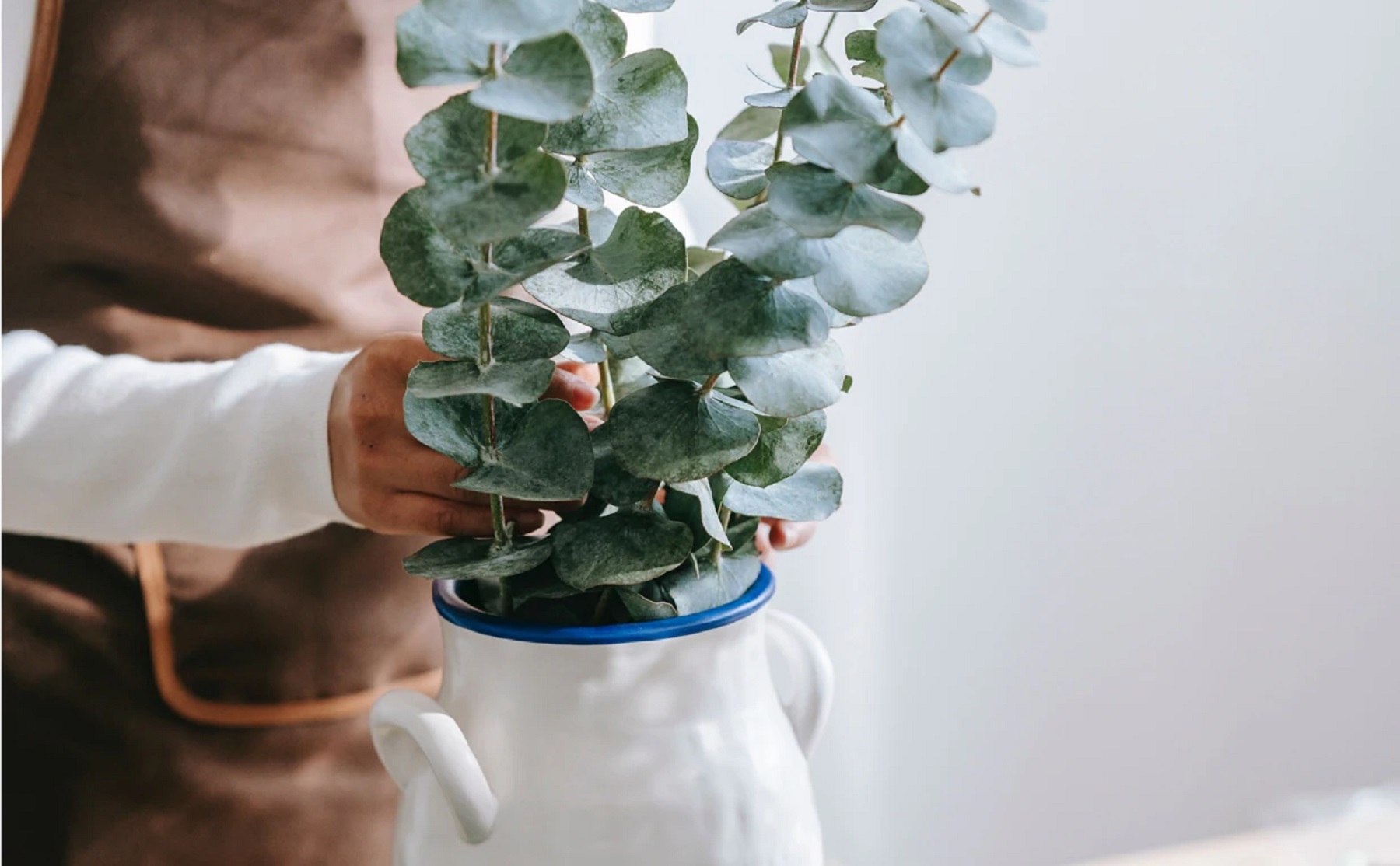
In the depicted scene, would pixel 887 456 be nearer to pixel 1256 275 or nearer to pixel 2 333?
pixel 1256 275

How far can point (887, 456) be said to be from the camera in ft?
3.31

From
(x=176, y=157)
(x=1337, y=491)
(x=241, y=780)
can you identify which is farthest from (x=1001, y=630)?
(x=176, y=157)

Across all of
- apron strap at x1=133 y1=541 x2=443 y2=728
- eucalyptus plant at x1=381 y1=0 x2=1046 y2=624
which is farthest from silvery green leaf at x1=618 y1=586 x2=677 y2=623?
apron strap at x1=133 y1=541 x2=443 y2=728

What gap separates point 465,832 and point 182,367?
33 cm

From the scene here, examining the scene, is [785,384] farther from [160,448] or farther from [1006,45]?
[160,448]

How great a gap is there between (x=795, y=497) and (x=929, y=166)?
4.3 inches

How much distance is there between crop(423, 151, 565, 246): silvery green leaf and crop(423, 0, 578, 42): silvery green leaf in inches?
1.2

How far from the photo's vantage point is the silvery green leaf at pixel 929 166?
0.24 metres

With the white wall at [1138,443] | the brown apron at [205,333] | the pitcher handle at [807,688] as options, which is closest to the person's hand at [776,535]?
the pitcher handle at [807,688]

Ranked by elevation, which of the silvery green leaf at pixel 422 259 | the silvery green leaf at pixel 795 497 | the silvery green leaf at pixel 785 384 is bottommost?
the silvery green leaf at pixel 795 497

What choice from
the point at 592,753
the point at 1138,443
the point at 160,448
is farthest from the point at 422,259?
the point at 1138,443

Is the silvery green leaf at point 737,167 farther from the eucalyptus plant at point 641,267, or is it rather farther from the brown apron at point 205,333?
the brown apron at point 205,333

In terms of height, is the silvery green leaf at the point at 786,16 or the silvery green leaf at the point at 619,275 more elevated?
→ the silvery green leaf at the point at 786,16

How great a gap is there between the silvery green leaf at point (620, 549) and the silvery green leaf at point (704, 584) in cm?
2
